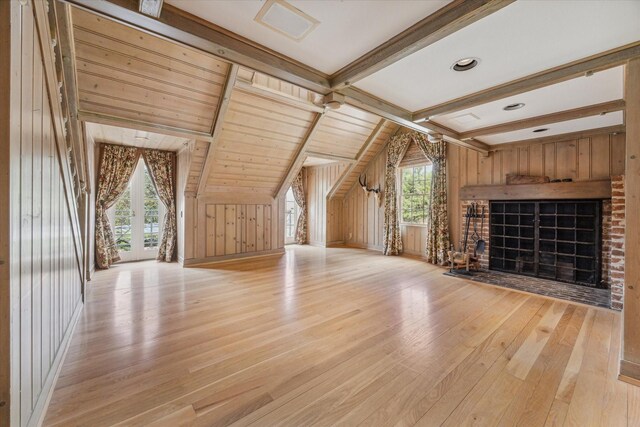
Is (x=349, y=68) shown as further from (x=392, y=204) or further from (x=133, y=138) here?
(x=392, y=204)

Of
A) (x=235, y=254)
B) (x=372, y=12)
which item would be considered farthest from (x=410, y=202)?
(x=372, y=12)

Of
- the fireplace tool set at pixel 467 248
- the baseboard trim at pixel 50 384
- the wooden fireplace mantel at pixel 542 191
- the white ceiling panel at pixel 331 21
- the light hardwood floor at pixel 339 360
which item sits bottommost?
the light hardwood floor at pixel 339 360

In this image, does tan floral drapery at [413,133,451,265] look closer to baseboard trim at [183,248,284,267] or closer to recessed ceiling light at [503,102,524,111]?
recessed ceiling light at [503,102,524,111]

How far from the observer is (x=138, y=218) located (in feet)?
18.5

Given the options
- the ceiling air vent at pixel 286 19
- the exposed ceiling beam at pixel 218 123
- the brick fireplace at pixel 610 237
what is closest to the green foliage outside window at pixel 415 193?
the brick fireplace at pixel 610 237

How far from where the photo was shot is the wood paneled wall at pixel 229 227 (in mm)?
5246

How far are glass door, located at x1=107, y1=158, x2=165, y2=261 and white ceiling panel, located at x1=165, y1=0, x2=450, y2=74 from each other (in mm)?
4775

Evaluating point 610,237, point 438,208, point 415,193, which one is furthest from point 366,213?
point 610,237

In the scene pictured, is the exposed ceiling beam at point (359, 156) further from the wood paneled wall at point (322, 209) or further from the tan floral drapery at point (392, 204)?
the tan floral drapery at point (392, 204)

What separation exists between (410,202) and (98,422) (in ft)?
20.1

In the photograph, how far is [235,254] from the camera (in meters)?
5.82

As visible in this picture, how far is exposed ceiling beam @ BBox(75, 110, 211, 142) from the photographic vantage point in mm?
3328

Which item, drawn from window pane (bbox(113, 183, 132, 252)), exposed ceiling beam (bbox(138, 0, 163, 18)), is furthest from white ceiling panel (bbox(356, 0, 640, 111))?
window pane (bbox(113, 183, 132, 252))

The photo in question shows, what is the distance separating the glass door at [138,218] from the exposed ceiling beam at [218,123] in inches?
52.4
